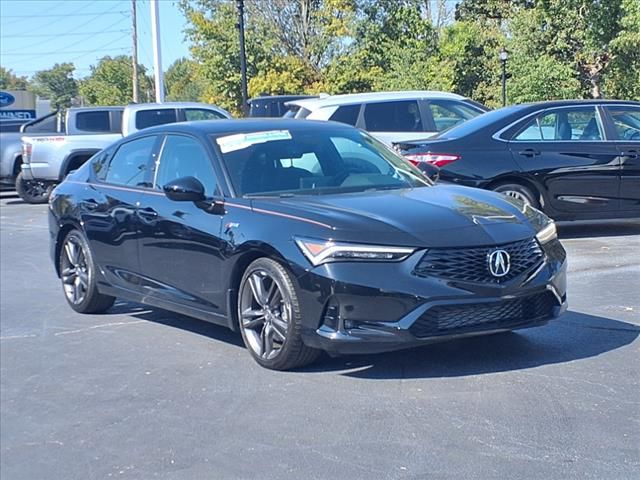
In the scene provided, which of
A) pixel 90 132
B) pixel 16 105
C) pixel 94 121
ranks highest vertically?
pixel 16 105

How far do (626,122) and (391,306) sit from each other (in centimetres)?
659

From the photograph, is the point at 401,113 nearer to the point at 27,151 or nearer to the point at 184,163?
the point at 184,163

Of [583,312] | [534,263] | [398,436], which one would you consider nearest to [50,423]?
[398,436]

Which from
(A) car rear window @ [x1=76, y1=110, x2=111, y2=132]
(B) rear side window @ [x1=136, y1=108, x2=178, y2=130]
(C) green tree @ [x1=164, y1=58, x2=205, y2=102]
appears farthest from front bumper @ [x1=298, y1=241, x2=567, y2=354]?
(C) green tree @ [x1=164, y1=58, x2=205, y2=102]

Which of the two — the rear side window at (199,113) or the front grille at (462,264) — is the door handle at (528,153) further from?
the rear side window at (199,113)

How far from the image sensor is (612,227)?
11453 millimetres

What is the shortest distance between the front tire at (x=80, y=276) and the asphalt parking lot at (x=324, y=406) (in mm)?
395

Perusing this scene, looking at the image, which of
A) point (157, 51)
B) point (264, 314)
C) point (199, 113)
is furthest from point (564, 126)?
point (157, 51)

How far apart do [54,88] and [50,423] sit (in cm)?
9681

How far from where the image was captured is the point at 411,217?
538 cm

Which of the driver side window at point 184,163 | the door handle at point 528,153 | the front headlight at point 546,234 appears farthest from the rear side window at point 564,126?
the driver side window at point 184,163

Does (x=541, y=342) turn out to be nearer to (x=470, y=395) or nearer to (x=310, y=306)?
(x=470, y=395)

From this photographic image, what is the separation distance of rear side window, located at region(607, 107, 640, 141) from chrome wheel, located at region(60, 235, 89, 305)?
6200mm

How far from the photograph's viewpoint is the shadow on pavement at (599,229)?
10892 millimetres
